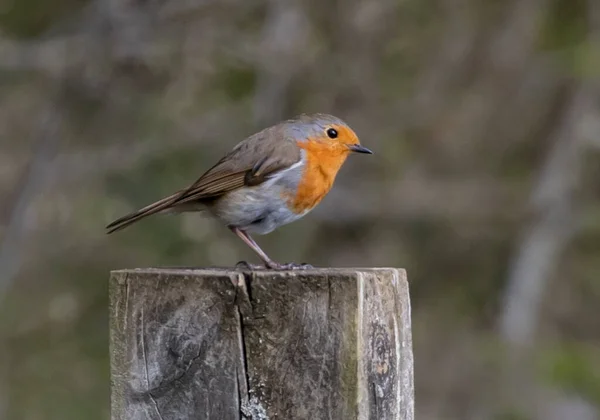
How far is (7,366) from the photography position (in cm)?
793

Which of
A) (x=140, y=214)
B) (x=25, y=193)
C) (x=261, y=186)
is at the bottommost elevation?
(x=140, y=214)

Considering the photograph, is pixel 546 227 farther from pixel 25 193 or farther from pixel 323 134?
pixel 323 134

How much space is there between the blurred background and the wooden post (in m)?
4.74

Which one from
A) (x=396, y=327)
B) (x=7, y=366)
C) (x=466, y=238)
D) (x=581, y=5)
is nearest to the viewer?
(x=396, y=327)

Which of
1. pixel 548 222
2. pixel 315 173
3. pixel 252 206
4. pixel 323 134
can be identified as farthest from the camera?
pixel 548 222

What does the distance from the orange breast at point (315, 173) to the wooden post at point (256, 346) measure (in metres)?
1.89

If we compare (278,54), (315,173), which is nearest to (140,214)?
(315,173)

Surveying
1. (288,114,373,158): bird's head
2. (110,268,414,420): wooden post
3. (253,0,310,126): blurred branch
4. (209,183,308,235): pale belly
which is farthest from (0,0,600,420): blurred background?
(110,268,414,420): wooden post

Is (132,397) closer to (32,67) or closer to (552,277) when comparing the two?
(32,67)

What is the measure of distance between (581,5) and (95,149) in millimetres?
4972

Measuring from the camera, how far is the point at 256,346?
2330 mm

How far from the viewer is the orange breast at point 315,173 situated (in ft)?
14.3

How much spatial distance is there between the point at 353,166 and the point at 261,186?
5530mm

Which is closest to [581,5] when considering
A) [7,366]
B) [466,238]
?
[466,238]
